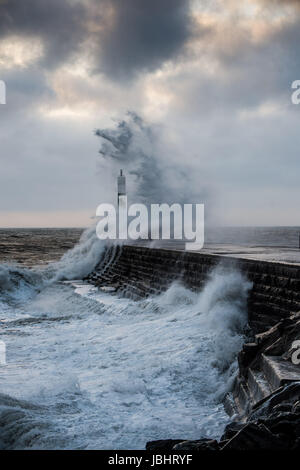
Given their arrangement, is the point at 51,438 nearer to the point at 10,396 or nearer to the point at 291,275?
the point at 10,396

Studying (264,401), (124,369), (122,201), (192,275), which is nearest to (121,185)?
(122,201)

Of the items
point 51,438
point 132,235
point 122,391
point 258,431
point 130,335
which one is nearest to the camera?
point 258,431

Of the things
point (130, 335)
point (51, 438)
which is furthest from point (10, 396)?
point (130, 335)

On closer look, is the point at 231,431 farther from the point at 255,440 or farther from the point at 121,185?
the point at 121,185

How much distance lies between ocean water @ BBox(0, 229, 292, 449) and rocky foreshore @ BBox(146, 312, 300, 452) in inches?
15.9

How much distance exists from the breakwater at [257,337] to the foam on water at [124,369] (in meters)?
0.28

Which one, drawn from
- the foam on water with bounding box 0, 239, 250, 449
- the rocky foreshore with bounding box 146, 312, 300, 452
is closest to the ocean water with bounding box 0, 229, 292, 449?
the foam on water with bounding box 0, 239, 250, 449

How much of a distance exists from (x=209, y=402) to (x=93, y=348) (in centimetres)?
297

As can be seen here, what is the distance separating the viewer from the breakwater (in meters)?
3.15

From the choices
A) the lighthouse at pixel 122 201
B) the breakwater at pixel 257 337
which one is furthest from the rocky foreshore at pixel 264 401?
the lighthouse at pixel 122 201

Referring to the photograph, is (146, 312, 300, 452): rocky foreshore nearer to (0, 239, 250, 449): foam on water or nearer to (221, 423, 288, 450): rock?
(221, 423, 288, 450): rock

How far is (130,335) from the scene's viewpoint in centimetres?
827

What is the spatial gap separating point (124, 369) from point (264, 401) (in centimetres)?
298

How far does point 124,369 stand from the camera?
6.37 m
